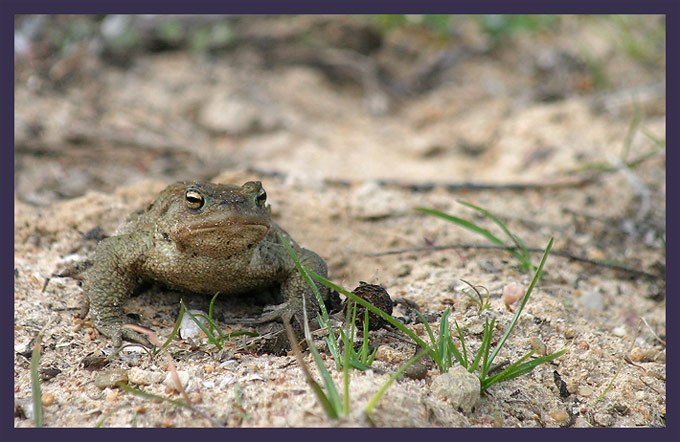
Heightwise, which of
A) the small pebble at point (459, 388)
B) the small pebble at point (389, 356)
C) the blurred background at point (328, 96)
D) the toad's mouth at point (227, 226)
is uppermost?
the blurred background at point (328, 96)

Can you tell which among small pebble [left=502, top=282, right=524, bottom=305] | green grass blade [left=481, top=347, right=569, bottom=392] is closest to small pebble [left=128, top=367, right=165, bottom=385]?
green grass blade [left=481, top=347, right=569, bottom=392]

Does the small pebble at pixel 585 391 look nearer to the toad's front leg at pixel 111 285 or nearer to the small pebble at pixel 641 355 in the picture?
the small pebble at pixel 641 355

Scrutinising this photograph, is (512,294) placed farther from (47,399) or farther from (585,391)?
(47,399)

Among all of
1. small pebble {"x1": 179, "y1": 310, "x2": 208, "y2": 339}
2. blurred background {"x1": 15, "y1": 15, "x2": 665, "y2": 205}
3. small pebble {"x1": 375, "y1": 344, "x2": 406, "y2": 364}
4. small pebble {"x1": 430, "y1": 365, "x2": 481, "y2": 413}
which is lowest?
small pebble {"x1": 430, "y1": 365, "x2": 481, "y2": 413}

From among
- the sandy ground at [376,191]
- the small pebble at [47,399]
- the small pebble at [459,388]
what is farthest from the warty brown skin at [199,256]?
the small pebble at [459,388]

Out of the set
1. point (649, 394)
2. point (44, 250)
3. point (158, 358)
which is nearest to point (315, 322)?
point (158, 358)

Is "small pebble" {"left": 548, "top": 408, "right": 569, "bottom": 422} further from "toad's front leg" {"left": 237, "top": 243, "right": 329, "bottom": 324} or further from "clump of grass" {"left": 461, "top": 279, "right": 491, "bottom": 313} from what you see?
"toad's front leg" {"left": 237, "top": 243, "right": 329, "bottom": 324}

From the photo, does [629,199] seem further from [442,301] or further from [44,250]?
[44,250]
